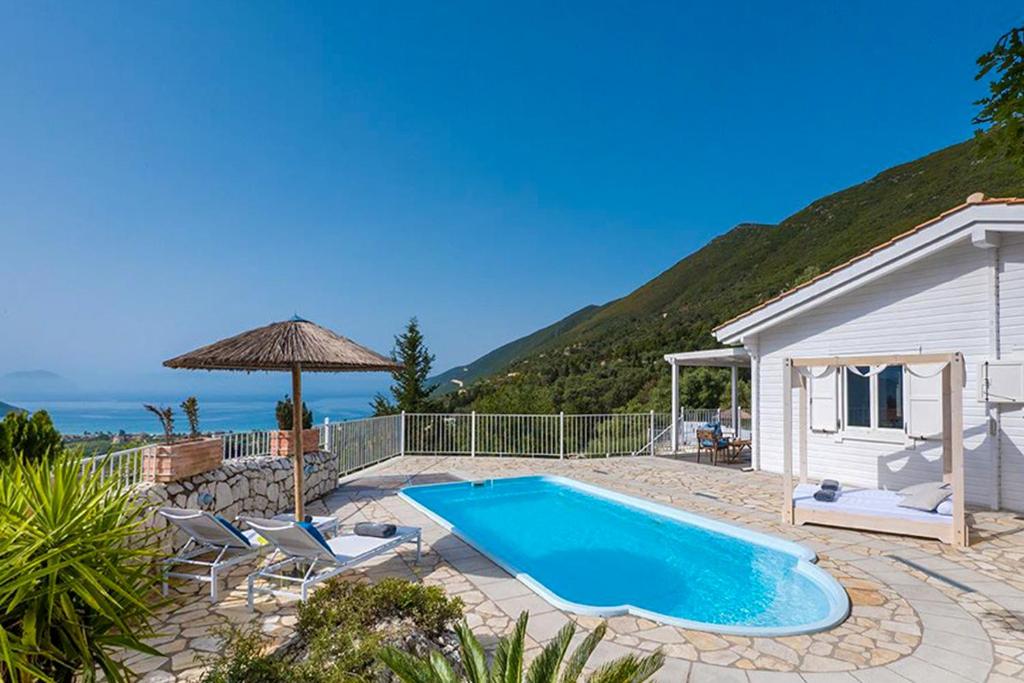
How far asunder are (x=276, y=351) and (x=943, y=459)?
32.5 feet

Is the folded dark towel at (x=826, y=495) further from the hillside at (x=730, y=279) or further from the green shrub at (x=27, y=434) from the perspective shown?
the hillside at (x=730, y=279)

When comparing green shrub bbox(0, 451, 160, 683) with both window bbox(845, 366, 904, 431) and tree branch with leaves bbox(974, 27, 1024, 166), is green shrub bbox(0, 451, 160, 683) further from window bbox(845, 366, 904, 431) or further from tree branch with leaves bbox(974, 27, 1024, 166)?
window bbox(845, 366, 904, 431)

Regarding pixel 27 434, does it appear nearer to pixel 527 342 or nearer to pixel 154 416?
pixel 154 416

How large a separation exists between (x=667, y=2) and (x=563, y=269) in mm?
19312

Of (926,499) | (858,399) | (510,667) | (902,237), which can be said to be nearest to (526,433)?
(858,399)

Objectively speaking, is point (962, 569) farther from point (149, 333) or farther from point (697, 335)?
point (149, 333)

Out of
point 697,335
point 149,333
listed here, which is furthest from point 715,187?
point 149,333

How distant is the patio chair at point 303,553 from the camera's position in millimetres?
4863

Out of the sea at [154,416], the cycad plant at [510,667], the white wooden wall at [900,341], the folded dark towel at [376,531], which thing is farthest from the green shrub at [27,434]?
the white wooden wall at [900,341]

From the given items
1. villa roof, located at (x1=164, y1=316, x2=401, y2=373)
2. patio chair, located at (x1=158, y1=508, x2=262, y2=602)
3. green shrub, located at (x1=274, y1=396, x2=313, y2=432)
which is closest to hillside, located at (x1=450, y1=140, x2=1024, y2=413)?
green shrub, located at (x1=274, y1=396, x2=313, y2=432)

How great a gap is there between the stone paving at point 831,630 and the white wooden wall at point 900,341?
1.21 meters

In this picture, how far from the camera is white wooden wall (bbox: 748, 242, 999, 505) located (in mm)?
8297

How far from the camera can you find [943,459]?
8047 millimetres

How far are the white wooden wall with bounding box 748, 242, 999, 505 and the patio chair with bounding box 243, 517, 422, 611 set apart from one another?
354 inches
